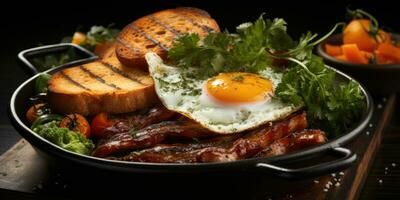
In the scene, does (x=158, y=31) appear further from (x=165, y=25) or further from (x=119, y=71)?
(x=119, y=71)

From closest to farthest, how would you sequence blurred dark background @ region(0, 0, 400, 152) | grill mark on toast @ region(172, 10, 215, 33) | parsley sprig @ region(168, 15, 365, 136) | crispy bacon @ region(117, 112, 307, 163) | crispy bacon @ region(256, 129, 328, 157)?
crispy bacon @ region(117, 112, 307, 163) → crispy bacon @ region(256, 129, 328, 157) → parsley sprig @ region(168, 15, 365, 136) → grill mark on toast @ region(172, 10, 215, 33) → blurred dark background @ region(0, 0, 400, 152)

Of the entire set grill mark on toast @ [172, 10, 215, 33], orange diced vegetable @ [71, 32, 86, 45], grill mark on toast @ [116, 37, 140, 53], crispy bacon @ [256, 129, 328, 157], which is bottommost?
orange diced vegetable @ [71, 32, 86, 45]

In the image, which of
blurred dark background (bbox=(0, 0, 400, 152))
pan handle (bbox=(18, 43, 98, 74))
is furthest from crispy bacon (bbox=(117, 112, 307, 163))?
blurred dark background (bbox=(0, 0, 400, 152))

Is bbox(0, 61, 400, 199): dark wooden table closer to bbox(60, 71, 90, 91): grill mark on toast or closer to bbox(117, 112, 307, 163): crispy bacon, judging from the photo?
bbox(117, 112, 307, 163): crispy bacon

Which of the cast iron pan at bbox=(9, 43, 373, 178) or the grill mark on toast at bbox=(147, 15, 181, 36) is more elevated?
the grill mark on toast at bbox=(147, 15, 181, 36)

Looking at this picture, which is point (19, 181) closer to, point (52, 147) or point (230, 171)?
point (52, 147)

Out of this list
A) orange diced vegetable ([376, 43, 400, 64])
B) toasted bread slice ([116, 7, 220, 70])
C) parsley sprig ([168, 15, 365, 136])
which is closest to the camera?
parsley sprig ([168, 15, 365, 136])

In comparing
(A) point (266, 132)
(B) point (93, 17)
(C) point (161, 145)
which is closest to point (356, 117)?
(A) point (266, 132)

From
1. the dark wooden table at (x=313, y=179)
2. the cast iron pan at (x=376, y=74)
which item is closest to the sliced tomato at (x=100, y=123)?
the dark wooden table at (x=313, y=179)
